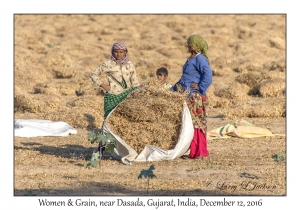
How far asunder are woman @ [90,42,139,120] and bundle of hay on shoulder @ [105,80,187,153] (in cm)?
10

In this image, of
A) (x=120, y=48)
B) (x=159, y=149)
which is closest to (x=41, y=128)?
(x=120, y=48)

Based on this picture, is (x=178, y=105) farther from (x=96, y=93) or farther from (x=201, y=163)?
(x=96, y=93)

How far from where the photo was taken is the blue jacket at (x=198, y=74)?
8.70 m

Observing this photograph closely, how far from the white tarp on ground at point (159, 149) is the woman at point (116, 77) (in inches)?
13.4

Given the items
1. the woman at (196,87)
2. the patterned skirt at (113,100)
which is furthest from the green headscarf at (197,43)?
the patterned skirt at (113,100)

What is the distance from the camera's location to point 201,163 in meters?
8.53

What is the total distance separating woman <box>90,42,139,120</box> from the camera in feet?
28.6

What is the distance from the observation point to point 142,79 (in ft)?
57.7

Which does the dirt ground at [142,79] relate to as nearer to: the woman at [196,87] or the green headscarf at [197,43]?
the woman at [196,87]

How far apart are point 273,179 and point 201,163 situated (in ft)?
3.56

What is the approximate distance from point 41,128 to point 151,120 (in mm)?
2742

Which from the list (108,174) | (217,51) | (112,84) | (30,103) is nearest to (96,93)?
(30,103)

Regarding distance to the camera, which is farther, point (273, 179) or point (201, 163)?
point (201, 163)
